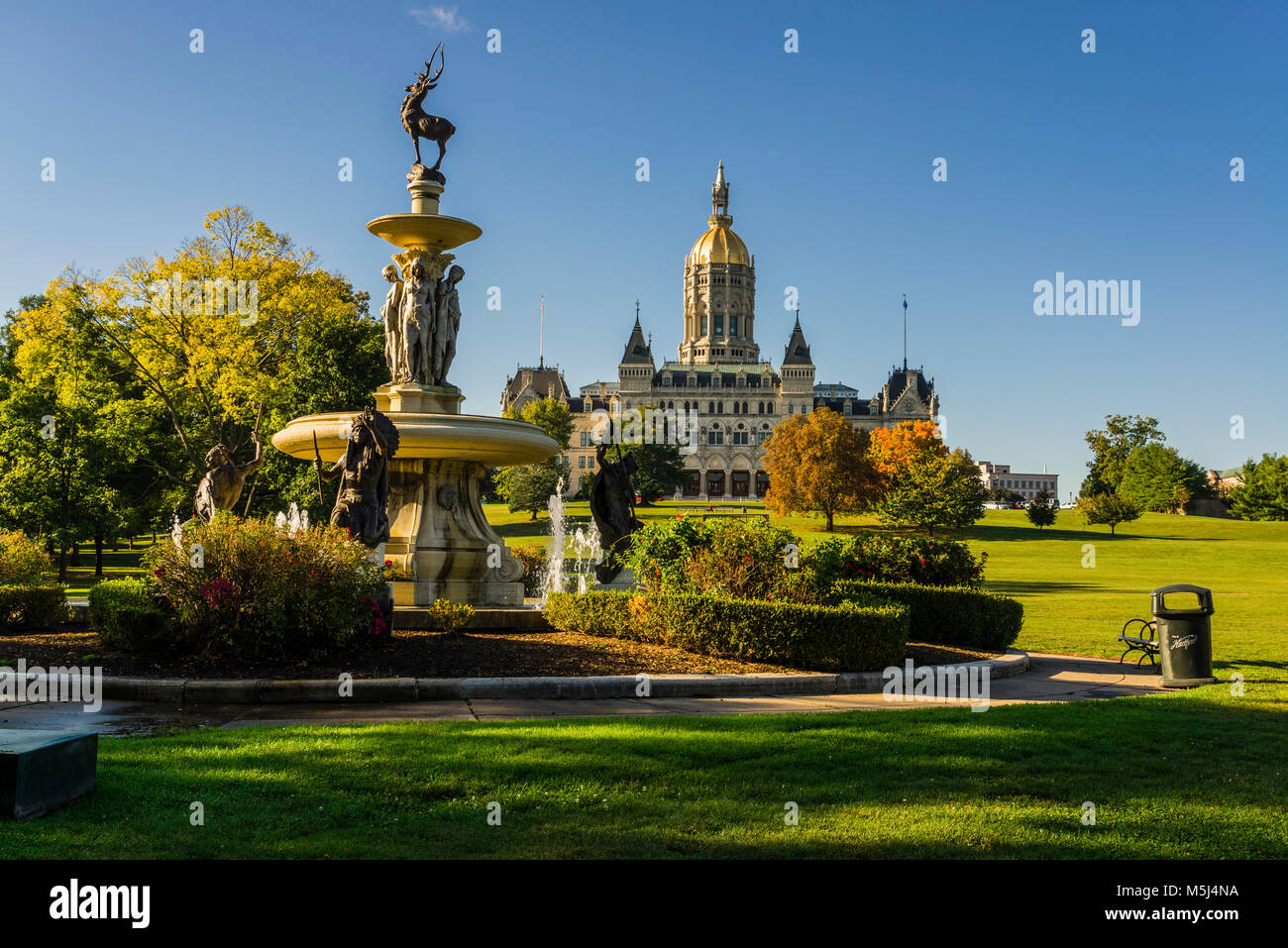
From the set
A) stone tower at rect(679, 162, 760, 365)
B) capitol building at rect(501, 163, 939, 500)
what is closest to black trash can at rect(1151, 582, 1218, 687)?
capitol building at rect(501, 163, 939, 500)

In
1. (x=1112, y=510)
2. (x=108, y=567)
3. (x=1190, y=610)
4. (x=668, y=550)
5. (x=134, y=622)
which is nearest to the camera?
(x=134, y=622)

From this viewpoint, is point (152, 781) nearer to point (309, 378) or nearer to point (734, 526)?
point (734, 526)

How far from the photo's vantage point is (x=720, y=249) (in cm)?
16688

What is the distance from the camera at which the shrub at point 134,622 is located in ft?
31.3

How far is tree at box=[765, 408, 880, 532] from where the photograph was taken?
70.6 m

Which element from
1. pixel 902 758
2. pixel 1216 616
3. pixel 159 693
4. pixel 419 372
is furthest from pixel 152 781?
pixel 1216 616

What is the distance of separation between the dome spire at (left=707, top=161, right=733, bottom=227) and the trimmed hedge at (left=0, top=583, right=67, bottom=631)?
560 ft

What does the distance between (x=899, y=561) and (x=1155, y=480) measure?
91751 mm

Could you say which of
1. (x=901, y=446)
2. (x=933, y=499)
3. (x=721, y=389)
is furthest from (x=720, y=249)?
(x=933, y=499)

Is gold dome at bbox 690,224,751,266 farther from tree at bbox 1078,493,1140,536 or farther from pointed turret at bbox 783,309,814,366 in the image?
tree at bbox 1078,493,1140,536

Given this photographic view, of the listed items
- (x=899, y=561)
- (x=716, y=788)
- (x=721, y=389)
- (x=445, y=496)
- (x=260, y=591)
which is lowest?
(x=716, y=788)

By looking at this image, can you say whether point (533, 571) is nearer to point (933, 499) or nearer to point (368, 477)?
point (368, 477)

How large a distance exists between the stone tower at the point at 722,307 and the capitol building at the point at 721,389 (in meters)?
0.16

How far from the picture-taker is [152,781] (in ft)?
17.9
